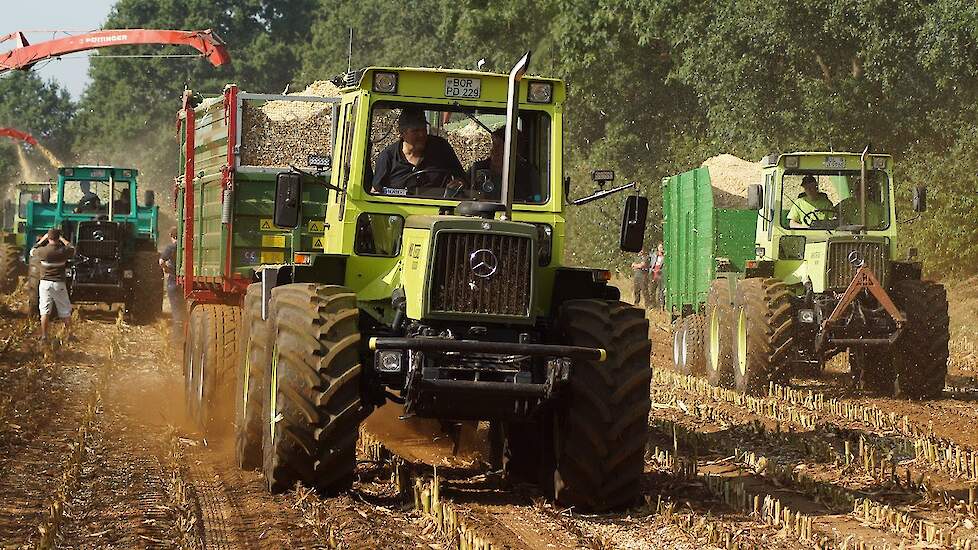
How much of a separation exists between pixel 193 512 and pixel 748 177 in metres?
13.7

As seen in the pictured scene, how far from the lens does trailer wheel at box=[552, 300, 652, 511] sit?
8.69 metres

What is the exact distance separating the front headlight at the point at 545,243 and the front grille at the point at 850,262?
24.0ft

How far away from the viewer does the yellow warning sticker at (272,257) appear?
13597 millimetres

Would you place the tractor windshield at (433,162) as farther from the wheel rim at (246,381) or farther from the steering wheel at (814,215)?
the steering wheel at (814,215)

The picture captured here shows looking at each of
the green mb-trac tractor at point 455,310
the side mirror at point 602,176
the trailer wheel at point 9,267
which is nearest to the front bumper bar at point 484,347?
the green mb-trac tractor at point 455,310

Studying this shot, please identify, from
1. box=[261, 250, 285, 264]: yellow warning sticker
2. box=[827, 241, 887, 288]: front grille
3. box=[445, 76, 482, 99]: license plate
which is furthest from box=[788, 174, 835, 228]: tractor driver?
box=[445, 76, 482, 99]: license plate

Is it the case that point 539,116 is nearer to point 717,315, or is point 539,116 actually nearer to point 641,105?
point 717,315

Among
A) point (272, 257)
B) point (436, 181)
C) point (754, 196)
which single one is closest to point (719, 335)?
point (754, 196)

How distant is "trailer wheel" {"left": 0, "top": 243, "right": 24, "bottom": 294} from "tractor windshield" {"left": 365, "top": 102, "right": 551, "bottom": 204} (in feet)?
71.6

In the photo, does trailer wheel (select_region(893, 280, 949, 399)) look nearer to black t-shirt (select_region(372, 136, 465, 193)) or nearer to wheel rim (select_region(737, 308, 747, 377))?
wheel rim (select_region(737, 308, 747, 377))

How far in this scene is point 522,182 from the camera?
959 centimetres

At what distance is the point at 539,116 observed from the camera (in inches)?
383

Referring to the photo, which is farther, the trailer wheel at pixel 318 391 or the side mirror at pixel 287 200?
the side mirror at pixel 287 200

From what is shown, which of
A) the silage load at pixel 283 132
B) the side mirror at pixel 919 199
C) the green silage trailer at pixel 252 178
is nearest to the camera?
the green silage trailer at pixel 252 178
